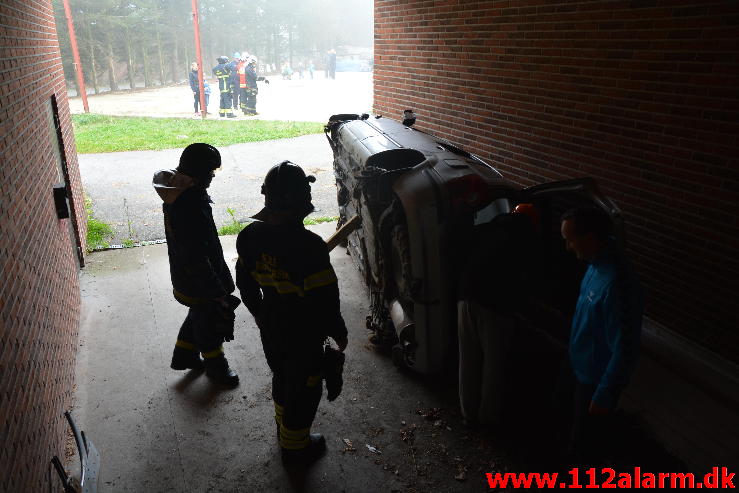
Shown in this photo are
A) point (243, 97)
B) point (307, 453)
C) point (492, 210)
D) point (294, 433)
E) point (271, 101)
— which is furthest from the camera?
point (271, 101)

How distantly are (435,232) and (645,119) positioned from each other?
2149 millimetres

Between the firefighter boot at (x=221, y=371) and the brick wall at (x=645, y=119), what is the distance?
3551mm

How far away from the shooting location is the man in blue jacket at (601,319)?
97.9 inches

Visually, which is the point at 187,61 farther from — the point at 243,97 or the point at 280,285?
the point at 280,285

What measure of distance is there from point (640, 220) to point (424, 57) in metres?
4.16

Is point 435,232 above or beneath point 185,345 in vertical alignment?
above

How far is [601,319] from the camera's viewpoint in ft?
8.67

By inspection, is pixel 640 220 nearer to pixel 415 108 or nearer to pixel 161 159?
pixel 415 108

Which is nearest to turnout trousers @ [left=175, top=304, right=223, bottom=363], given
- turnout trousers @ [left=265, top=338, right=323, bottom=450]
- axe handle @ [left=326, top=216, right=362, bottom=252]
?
turnout trousers @ [left=265, top=338, right=323, bottom=450]

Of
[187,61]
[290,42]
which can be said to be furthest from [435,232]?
[290,42]

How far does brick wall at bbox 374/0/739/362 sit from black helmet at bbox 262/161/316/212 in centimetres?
305

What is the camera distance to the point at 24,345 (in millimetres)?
2951

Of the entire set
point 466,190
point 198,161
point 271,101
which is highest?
point 198,161

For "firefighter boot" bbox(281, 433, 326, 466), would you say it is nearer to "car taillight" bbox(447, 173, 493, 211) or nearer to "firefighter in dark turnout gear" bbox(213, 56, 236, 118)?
"car taillight" bbox(447, 173, 493, 211)
